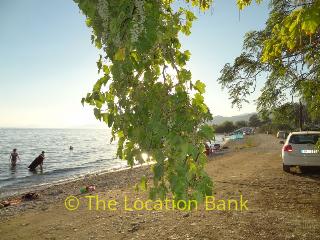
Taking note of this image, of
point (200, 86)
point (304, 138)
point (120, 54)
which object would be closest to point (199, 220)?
point (200, 86)

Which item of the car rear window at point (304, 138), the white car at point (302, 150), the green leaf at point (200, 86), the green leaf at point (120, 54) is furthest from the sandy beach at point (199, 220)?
the green leaf at point (120, 54)

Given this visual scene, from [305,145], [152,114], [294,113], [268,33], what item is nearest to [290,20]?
[152,114]

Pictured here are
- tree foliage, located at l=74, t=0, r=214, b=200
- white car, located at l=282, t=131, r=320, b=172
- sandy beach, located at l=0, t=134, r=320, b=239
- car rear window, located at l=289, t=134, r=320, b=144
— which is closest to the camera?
tree foliage, located at l=74, t=0, r=214, b=200

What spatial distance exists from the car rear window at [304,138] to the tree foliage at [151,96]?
1281 centimetres

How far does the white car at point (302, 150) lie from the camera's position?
531 inches

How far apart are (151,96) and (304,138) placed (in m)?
13.3

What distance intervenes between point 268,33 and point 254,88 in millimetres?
2108

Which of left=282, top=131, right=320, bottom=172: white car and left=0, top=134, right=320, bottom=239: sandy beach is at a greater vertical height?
left=282, top=131, right=320, bottom=172: white car

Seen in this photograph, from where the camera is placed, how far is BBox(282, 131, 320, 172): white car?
13.5m

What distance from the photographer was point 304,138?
14.0 metres

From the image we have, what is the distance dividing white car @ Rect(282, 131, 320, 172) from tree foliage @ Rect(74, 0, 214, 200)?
494 inches

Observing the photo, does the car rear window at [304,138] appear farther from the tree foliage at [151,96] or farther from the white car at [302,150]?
the tree foliage at [151,96]

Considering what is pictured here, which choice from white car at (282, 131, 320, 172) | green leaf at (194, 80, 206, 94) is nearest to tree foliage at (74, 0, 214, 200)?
green leaf at (194, 80, 206, 94)

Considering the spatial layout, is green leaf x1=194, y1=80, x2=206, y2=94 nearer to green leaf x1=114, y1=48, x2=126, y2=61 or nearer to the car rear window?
green leaf x1=114, y1=48, x2=126, y2=61
